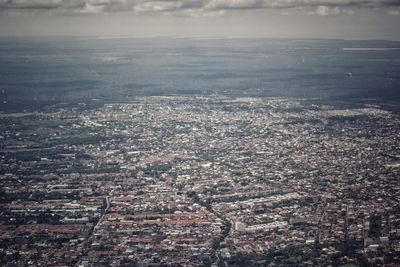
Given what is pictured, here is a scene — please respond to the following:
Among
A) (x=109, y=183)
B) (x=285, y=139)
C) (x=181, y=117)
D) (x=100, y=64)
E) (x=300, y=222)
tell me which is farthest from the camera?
(x=100, y=64)

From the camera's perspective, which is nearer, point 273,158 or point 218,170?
point 218,170

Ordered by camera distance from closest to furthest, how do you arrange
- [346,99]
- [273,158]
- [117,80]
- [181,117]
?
[273,158] → [181,117] → [346,99] → [117,80]

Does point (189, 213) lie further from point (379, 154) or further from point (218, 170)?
point (379, 154)

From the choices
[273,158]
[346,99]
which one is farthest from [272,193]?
[346,99]

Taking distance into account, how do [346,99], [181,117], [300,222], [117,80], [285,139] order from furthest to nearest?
[117,80]
[346,99]
[181,117]
[285,139]
[300,222]

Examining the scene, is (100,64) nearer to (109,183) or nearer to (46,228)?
(109,183)

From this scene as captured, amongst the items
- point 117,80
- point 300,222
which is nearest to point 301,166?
point 300,222
